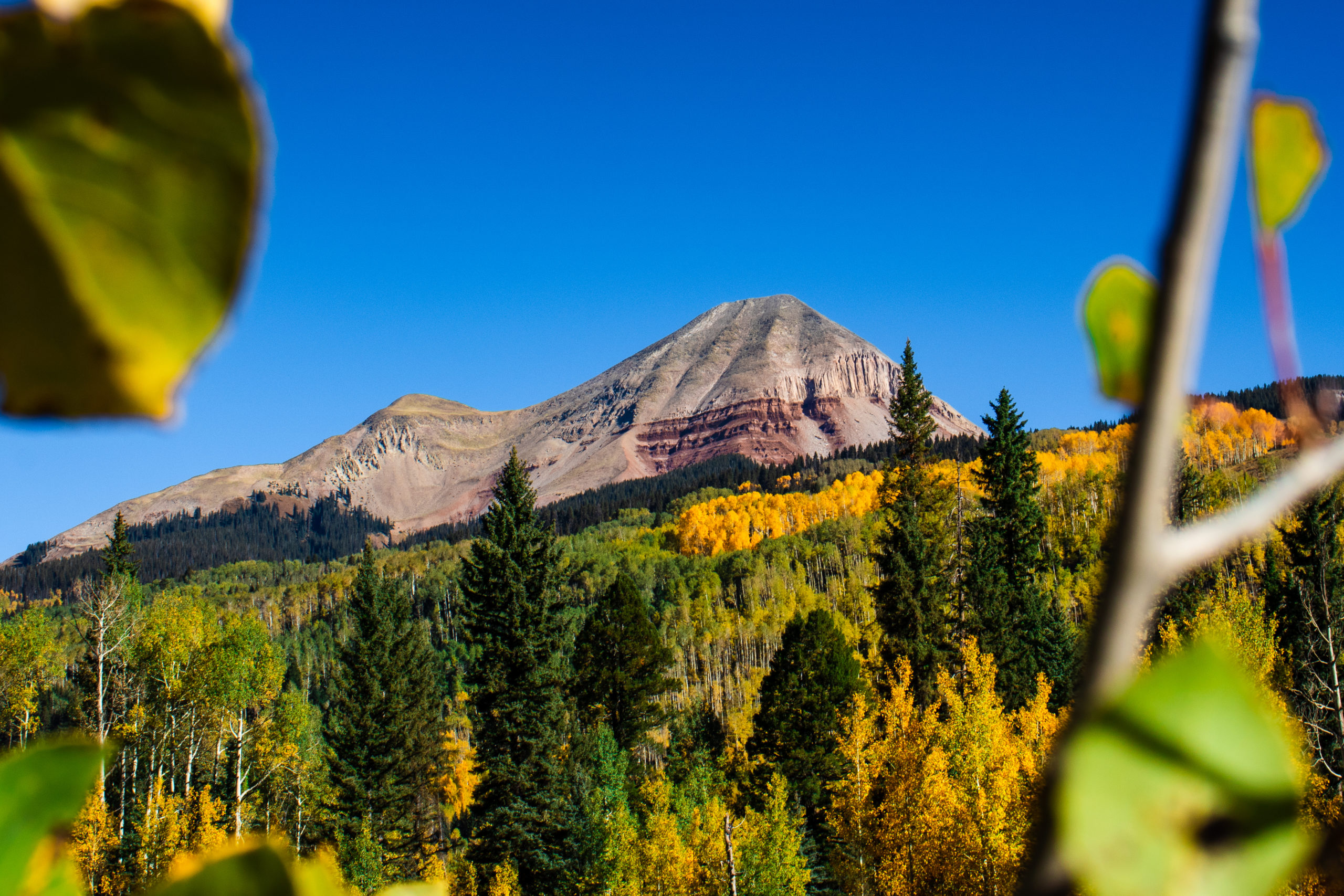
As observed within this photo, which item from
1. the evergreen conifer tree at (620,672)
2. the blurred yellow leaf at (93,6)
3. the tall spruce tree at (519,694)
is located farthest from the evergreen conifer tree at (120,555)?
the blurred yellow leaf at (93,6)

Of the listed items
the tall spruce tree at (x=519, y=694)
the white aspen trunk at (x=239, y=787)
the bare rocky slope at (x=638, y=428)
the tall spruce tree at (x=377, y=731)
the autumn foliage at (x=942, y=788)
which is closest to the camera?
the autumn foliage at (x=942, y=788)

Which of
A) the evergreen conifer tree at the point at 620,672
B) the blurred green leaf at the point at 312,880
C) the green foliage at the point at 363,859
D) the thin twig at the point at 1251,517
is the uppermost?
the thin twig at the point at 1251,517

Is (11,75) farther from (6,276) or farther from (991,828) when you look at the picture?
(991,828)

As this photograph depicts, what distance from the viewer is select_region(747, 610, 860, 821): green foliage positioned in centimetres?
2031

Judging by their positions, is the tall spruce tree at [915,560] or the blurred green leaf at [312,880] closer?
the blurred green leaf at [312,880]

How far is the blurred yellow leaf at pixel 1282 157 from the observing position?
30 centimetres

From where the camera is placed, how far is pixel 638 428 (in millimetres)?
150375

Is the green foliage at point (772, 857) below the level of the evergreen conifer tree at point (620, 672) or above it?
below

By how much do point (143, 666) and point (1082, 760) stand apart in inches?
1178

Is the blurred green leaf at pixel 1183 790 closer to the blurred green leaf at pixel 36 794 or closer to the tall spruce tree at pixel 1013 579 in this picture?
the blurred green leaf at pixel 36 794

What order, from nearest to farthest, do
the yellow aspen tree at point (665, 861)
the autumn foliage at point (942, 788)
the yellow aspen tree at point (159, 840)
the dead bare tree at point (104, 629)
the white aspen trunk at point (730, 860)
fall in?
1. the autumn foliage at point (942, 788)
2. the white aspen trunk at point (730, 860)
3. the yellow aspen tree at point (665, 861)
4. the yellow aspen tree at point (159, 840)
5. the dead bare tree at point (104, 629)

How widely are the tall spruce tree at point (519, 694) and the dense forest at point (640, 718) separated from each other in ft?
0.20

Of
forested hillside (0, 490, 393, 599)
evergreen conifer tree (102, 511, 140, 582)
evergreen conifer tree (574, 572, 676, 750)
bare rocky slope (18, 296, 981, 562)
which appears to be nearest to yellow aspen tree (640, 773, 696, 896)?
evergreen conifer tree (574, 572, 676, 750)

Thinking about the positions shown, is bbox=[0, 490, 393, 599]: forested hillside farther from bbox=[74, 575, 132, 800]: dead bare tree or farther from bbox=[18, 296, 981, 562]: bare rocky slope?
bbox=[74, 575, 132, 800]: dead bare tree
